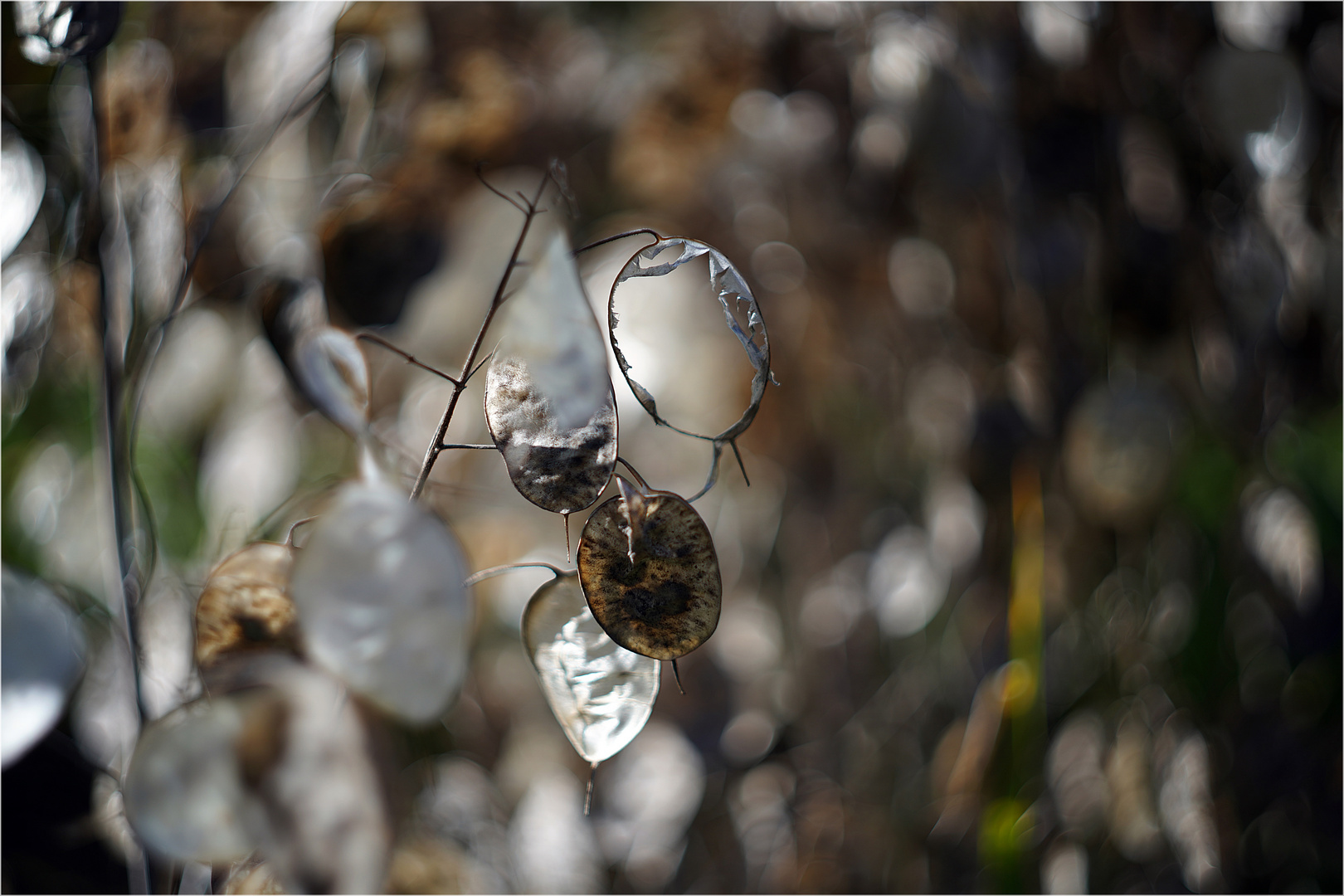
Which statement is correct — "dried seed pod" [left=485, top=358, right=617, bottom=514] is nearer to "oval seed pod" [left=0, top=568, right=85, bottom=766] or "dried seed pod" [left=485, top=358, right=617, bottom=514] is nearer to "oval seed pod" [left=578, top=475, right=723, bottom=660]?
"oval seed pod" [left=578, top=475, right=723, bottom=660]

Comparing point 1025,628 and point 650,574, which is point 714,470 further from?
point 1025,628

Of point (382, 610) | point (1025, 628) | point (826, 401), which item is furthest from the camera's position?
point (826, 401)

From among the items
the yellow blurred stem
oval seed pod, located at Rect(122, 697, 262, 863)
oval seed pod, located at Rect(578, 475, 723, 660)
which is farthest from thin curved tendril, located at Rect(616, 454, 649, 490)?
the yellow blurred stem

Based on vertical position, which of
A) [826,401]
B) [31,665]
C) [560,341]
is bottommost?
[826,401]

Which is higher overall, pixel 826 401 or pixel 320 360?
pixel 320 360


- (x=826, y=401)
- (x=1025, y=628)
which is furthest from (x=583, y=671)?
(x=826, y=401)

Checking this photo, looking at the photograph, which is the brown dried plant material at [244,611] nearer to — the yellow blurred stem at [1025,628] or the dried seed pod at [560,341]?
the dried seed pod at [560,341]
